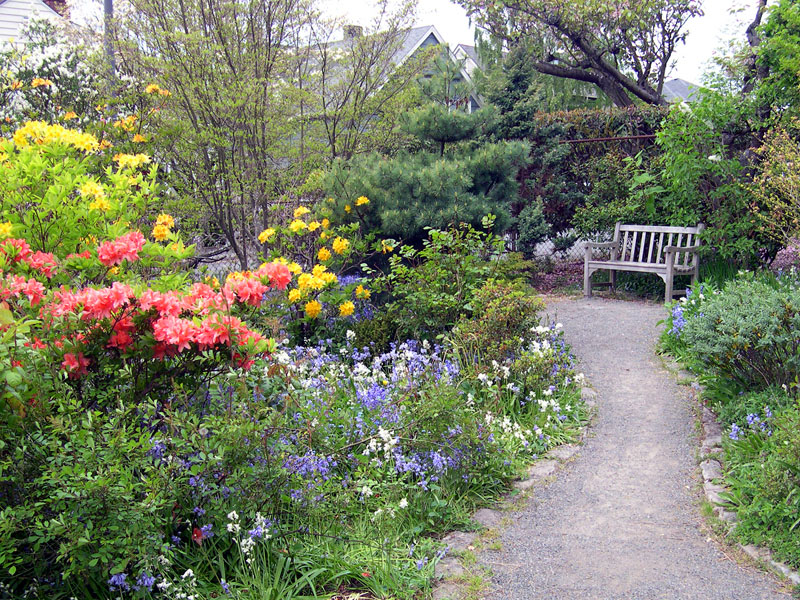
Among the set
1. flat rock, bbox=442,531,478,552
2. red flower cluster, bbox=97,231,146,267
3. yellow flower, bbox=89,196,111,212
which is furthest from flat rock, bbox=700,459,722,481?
yellow flower, bbox=89,196,111,212

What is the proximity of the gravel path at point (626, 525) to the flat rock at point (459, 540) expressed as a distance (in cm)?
13

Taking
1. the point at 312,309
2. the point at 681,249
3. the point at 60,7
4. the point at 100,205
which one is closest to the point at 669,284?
the point at 681,249

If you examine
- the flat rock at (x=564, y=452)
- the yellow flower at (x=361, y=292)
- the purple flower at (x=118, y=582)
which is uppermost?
the yellow flower at (x=361, y=292)

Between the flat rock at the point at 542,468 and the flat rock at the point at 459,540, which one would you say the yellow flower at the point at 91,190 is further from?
the flat rock at the point at 542,468

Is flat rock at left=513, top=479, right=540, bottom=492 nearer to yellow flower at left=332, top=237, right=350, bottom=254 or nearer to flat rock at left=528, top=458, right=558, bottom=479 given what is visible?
flat rock at left=528, top=458, right=558, bottom=479

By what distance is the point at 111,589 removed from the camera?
8.00 feet

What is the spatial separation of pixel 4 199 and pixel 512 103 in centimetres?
784

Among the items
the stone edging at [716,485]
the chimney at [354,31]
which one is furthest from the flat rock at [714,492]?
the chimney at [354,31]

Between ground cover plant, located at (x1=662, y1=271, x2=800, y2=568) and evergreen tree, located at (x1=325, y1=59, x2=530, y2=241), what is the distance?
2.59m

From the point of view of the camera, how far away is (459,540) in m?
3.33

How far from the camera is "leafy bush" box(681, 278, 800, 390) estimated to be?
412 centimetres

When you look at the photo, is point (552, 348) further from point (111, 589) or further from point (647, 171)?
point (647, 171)

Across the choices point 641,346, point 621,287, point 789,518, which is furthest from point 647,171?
point 789,518

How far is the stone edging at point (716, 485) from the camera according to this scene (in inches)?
118
